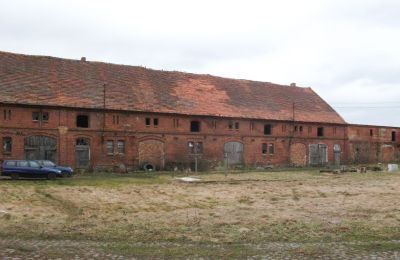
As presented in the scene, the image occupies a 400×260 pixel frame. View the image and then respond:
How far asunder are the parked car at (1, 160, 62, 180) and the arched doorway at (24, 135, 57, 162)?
5.84 meters

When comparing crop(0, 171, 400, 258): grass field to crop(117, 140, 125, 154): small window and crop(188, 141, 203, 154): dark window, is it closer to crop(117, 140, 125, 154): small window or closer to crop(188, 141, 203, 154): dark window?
crop(117, 140, 125, 154): small window

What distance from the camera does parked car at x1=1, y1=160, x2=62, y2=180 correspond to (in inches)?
1182

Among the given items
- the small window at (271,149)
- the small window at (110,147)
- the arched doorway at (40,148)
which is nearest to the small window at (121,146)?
the small window at (110,147)

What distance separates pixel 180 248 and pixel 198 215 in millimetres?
5596

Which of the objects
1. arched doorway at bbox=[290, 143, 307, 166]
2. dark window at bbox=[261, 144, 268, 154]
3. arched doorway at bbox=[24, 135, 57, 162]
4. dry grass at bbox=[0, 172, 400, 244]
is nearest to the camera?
dry grass at bbox=[0, 172, 400, 244]

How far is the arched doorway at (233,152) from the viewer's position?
43750 millimetres

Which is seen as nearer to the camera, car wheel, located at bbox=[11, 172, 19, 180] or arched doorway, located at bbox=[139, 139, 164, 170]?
car wheel, located at bbox=[11, 172, 19, 180]

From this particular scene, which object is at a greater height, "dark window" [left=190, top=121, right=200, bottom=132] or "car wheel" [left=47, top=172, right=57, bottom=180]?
"dark window" [left=190, top=121, right=200, bottom=132]

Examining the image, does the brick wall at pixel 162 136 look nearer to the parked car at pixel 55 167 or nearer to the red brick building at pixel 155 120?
the red brick building at pixel 155 120

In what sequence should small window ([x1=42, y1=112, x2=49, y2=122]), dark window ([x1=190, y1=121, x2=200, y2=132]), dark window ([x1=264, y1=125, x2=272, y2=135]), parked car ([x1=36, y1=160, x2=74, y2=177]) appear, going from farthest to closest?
dark window ([x1=264, y1=125, x2=272, y2=135]) → dark window ([x1=190, y1=121, x2=200, y2=132]) → small window ([x1=42, y1=112, x2=49, y2=122]) → parked car ([x1=36, y1=160, x2=74, y2=177])

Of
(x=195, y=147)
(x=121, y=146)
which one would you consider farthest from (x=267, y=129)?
(x=121, y=146)

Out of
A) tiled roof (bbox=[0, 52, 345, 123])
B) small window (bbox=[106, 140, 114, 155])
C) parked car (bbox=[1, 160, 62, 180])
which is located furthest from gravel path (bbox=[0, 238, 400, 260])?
small window (bbox=[106, 140, 114, 155])

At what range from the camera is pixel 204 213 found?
59.1 ft

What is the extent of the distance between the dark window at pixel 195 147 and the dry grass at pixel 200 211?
13.0m
